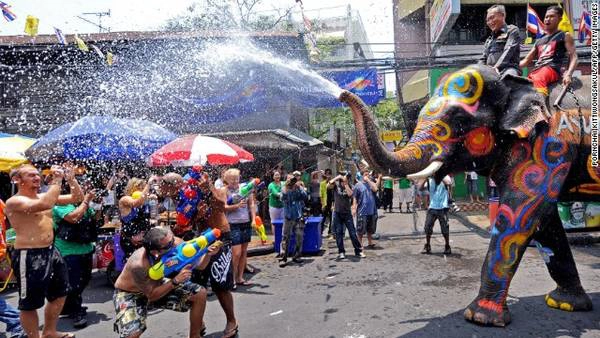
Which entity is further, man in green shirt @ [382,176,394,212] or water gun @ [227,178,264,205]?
man in green shirt @ [382,176,394,212]

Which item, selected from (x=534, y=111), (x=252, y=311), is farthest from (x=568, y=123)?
(x=252, y=311)

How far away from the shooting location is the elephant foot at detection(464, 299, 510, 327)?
4.30m

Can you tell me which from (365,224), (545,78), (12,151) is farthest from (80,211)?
(365,224)

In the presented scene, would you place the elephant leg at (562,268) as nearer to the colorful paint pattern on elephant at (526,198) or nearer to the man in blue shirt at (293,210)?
the colorful paint pattern on elephant at (526,198)

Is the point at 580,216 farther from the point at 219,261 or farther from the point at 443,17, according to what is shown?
the point at 219,261

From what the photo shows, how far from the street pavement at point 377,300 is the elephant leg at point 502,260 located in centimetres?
16

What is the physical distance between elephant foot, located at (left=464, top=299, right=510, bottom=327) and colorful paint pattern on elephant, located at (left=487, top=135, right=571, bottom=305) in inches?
2.8

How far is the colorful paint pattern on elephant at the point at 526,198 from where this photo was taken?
4246 millimetres

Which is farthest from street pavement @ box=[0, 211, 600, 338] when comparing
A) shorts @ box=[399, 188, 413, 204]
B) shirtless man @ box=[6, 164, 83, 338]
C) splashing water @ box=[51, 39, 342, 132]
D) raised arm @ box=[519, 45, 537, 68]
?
shorts @ box=[399, 188, 413, 204]

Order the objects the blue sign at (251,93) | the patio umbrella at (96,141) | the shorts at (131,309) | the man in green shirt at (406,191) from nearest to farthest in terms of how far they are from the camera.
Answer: the shorts at (131,309), the patio umbrella at (96,141), the blue sign at (251,93), the man in green shirt at (406,191)

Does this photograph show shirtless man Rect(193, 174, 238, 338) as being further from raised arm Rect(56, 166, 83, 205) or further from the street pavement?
raised arm Rect(56, 166, 83, 205)

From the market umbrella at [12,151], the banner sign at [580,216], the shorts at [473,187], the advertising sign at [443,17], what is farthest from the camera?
the shorts at [473,187]

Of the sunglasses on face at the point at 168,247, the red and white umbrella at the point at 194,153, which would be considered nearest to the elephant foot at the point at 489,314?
the sunglasses on face at the point at 168,247

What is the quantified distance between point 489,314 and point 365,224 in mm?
5254
